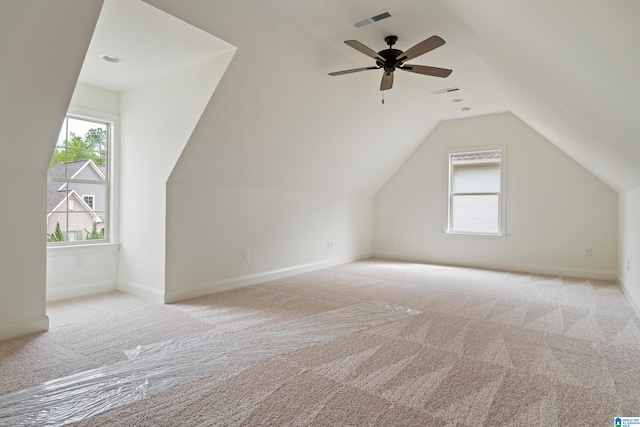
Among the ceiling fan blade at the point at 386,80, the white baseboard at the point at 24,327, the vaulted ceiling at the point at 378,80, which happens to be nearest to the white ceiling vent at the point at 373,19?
the vaulted ceiling at the point at 378,80

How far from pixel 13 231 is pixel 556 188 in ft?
23.6

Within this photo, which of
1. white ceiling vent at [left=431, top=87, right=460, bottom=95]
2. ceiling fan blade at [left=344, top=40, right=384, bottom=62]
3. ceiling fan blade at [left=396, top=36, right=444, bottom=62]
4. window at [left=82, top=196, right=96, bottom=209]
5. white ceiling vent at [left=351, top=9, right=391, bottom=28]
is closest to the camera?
ceiling fan blade at [left=396, top=36, right=444, bottom=62]

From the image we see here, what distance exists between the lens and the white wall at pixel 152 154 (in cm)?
368

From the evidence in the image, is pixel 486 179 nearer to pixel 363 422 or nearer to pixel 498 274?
pixel 498 274

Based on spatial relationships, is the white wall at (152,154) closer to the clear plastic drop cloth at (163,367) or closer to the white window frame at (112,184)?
the white window frame at (112,184)

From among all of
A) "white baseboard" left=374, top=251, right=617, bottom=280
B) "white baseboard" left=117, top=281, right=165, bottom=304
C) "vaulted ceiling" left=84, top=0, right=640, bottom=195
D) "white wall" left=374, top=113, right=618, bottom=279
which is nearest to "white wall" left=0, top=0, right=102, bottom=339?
"vaulted ceiling" left=84, top=0, right=640, bottom=195

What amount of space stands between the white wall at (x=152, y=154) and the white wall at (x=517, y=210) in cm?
492

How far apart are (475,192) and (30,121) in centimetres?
660

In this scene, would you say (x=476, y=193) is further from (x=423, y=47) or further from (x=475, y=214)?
(x=423, y=47)

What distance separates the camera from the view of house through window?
13.8 feet

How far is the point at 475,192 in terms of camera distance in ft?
22.3

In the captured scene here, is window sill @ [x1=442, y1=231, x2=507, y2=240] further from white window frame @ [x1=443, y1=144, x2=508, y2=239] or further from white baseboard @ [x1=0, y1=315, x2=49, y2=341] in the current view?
white baseboard @ [x1=0, y1=315, x2=49, y2=341]

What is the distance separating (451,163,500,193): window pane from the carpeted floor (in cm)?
253

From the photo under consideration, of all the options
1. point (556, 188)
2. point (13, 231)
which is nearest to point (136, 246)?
point (13, 231)
